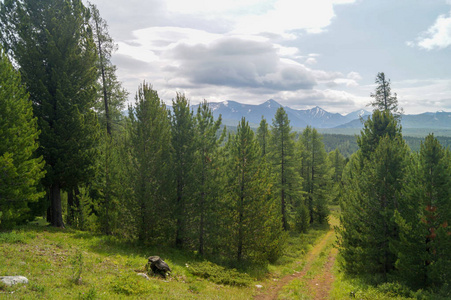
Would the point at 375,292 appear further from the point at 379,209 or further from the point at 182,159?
the point at 182,159

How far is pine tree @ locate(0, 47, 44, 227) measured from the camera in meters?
12.5

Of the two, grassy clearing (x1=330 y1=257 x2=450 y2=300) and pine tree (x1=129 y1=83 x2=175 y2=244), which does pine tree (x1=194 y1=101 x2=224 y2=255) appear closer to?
pine tree (x1=129 y1=83 x2=175 y2=244)

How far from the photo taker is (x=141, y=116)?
17.0m

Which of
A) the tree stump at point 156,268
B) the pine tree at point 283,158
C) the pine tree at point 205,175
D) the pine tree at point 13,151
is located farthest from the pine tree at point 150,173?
the pine tree at point 283,158

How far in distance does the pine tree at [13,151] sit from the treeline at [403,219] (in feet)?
65.7

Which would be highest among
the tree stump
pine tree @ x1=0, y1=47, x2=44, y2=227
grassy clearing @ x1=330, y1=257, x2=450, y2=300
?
pine tree @ x1=0, y1=47, x2=44, y2=227

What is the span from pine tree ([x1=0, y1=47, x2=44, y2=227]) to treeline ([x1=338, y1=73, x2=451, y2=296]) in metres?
20.0

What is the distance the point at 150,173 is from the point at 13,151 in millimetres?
7230

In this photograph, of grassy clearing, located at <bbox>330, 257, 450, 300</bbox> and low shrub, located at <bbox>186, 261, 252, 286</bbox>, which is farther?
low shrub, located at <bbox>186, 261, 252, 286</bbox>

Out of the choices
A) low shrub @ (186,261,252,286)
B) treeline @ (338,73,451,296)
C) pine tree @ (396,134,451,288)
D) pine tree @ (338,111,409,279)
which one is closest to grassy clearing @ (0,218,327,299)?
low shrub @ (186,261,252,286)

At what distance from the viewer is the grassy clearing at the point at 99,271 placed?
8.29 m

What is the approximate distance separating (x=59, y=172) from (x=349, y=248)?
20.3 meters

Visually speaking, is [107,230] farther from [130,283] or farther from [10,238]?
[130,283]

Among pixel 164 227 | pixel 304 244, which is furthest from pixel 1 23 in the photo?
pixel 304 244
